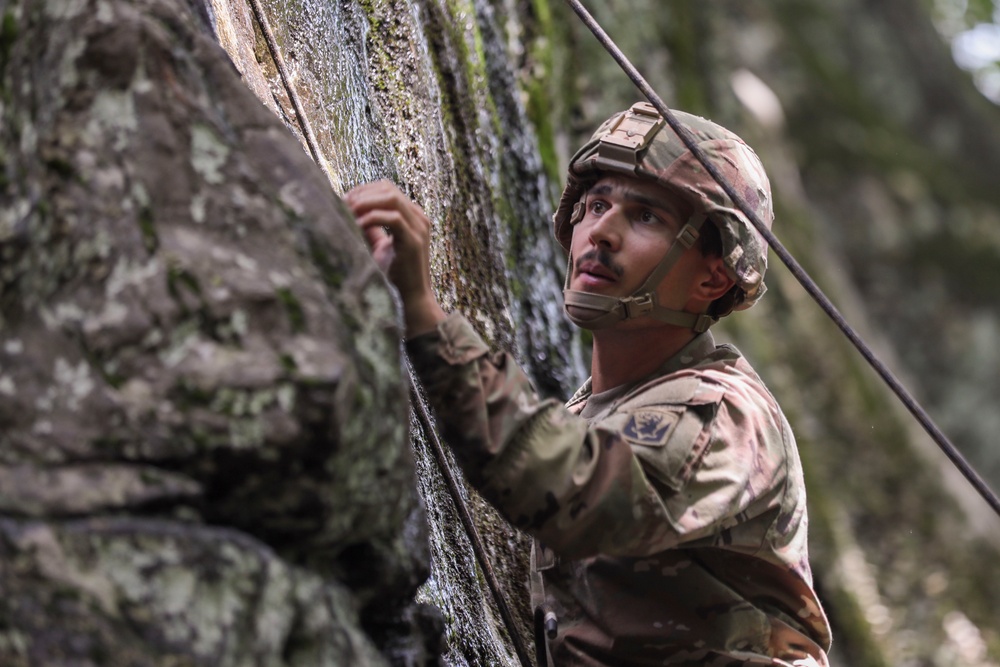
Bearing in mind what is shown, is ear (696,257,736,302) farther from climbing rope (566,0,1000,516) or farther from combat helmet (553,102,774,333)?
climbing rope (566,0,1000,516)

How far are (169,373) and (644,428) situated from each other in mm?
1322

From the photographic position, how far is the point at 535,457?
2.78m

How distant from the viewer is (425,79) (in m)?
5.39

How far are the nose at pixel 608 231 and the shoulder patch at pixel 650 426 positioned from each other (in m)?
0.67

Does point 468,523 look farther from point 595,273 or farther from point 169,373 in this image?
point 169,373

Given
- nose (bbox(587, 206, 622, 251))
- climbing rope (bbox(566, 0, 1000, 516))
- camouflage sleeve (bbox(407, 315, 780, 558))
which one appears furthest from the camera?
nose (bbox(587, 206, 622, 251))

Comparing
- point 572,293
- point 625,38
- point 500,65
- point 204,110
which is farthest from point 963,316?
point 204,110

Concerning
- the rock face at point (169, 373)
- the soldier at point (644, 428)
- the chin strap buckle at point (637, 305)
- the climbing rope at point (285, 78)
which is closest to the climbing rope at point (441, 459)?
the climbing rope at point (285, 78)

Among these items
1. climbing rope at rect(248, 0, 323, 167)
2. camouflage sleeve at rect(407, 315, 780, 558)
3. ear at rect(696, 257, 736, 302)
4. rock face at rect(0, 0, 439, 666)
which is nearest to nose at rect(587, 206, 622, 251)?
ear at rect(696, 257, 736, 302)

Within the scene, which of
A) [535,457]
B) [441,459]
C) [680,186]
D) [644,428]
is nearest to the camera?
[535,457]

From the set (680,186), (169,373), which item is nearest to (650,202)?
(680,186)

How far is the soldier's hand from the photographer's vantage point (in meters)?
2.84

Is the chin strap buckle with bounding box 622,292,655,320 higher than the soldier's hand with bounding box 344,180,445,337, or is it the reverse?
the soldier's hand with bounding box 344,180,445,337

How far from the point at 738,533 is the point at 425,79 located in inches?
116
